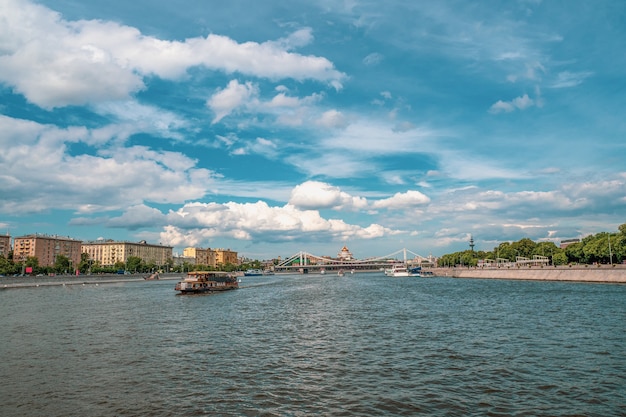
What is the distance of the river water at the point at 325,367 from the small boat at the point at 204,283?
4348 cm

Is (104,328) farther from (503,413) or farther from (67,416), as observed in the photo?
(503,413)

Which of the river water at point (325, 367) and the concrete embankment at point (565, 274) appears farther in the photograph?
the concrete embankment at point (565, 274)

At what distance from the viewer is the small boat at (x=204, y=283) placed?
7994cm

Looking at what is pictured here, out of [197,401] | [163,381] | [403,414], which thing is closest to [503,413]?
[403,414]

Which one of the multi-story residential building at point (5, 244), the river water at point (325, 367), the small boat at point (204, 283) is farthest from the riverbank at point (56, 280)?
the river water at point (325, 367)

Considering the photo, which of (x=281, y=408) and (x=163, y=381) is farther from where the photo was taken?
(x=163, y=381)

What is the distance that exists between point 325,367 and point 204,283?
6986 cm

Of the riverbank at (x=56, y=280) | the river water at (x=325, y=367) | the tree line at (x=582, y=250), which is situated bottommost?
the riverbank at (x=56, y=280)

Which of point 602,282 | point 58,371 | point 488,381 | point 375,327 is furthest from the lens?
point 602,282

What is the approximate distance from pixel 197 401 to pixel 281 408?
3.08 m

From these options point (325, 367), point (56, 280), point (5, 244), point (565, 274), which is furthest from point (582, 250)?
point (5, 244)

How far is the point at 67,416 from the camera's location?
14.3m

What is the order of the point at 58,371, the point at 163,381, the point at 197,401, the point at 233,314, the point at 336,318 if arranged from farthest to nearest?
the point at 233,314 < the point at 336,318 < the point at 58,371 < the point at 163,381 < the point at 197,401

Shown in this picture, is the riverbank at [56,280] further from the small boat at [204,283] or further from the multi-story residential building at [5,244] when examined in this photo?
the multi-story residential building at [5,244]
